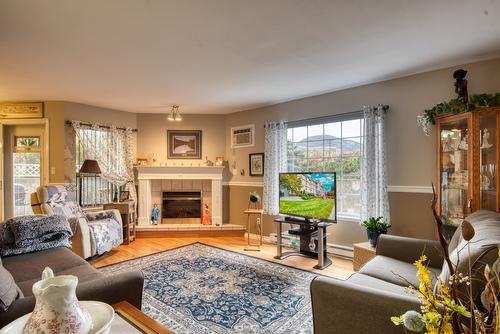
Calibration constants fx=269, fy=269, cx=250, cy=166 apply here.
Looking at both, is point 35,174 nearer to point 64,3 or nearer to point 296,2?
point 64,3

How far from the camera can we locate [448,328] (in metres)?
0.60

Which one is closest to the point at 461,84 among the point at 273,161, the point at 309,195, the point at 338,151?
the point at 338,151

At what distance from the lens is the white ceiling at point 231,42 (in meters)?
1.90

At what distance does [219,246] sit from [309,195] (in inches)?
66.6

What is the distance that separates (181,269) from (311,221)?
1.77m

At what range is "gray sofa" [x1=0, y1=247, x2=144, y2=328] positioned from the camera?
1.27 meters

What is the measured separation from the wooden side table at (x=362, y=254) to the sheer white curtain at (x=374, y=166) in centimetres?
47

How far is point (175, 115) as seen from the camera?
522cm

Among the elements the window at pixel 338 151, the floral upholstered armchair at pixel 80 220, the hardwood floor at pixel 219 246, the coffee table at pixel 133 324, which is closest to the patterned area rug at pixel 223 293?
the hardwood floor at pixel 219 246

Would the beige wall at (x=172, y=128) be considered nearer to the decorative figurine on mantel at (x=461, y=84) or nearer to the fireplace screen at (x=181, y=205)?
the fireplace screen at (x=181, y=205)

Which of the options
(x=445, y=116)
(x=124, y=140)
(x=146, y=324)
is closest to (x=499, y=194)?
(x=445, y=116)

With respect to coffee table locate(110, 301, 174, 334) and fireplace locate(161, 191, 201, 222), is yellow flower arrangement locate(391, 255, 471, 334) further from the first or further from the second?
fireplace locate(161, 191, 201, 222)

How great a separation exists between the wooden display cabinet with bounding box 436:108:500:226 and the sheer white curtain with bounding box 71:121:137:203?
188 inches

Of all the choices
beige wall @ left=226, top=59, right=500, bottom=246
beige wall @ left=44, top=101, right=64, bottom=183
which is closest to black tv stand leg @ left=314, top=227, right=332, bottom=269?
beige wall @ left=226, top=59, right=500, bottom=246
